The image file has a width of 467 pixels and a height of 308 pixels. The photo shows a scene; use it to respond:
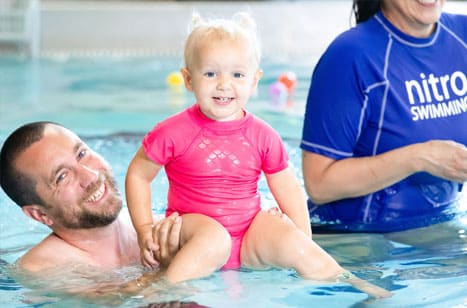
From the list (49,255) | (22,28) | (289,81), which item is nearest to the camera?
(49,255)

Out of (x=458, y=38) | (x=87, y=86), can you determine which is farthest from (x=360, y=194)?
(x=87, y=86)

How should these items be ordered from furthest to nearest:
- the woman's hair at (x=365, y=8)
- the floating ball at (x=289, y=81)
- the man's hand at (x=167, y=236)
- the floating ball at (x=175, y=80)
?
1. the floating ball at (x=175, y=80)
2. the floating ball at (x=289, y=81)
3. the woman's hair at (x=365, y=8)
4. the man's hand at (x=167, y=236)

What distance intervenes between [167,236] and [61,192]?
0.41 m

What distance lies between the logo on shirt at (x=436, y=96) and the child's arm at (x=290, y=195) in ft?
2.02

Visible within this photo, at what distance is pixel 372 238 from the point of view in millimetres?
3516

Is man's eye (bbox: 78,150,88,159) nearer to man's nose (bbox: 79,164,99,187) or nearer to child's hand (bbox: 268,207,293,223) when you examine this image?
man's nose (bbox: 79,164,99,187)

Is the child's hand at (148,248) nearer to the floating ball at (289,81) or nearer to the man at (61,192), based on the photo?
the man at (61,192)

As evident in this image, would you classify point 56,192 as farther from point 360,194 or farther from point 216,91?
point 360,194

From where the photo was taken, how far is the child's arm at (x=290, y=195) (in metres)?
3.06

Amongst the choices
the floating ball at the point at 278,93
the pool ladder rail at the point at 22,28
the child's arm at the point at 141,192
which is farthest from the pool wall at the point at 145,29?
the child's arm at the point at 141,192

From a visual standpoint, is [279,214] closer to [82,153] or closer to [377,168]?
[377,168]

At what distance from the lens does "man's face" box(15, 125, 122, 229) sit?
9.96 ft

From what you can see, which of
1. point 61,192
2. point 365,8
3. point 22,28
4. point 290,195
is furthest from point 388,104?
point 22,28

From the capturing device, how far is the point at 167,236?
2920mm
